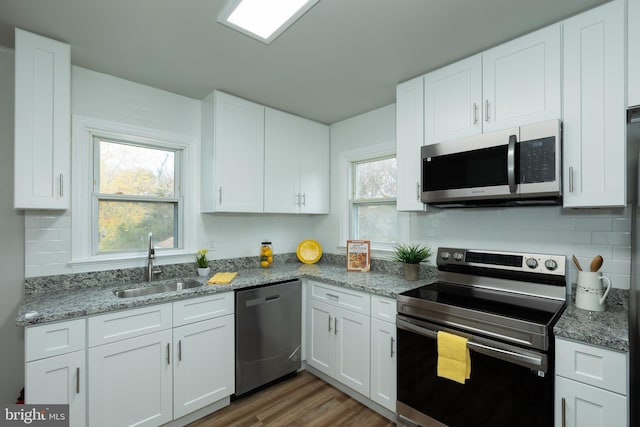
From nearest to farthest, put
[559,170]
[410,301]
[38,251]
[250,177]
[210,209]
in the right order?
[559,170] → [410,301] → [38,251] → [210,209] → [250,177]

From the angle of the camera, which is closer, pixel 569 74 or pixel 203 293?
pixel 569 74

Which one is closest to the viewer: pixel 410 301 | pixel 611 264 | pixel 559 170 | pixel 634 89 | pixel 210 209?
pixel 634 89

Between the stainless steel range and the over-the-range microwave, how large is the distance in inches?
18.4

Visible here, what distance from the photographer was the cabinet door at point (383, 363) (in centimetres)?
205

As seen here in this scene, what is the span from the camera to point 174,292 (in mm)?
2004

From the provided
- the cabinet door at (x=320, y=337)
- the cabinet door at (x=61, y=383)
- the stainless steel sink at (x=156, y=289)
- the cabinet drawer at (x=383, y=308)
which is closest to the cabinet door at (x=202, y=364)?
the stainless steel sink at (x=156, y=289)

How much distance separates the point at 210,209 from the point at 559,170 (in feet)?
7.94

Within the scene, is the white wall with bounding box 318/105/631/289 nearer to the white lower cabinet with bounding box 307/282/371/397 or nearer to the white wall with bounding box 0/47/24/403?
the white lower cabinet with bounding box 307/282/371/397

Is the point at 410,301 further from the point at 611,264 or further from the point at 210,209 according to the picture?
the point at 210,209

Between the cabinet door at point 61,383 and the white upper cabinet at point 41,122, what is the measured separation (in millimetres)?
888

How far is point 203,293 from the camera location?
2096mm

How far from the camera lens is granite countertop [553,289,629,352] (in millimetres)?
1248

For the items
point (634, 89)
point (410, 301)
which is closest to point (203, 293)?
point (410, 301)

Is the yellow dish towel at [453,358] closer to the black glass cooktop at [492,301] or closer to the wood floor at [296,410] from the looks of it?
the black glass cooktop at [492,301]
